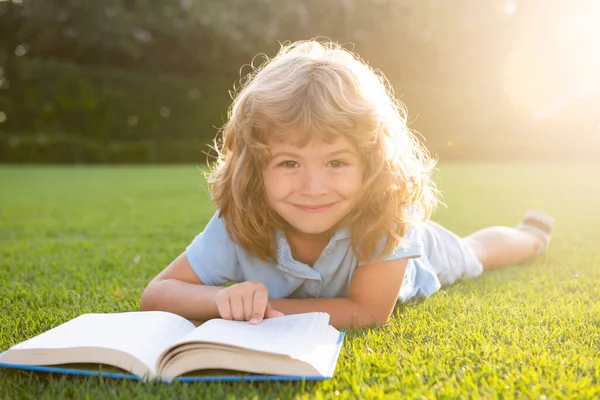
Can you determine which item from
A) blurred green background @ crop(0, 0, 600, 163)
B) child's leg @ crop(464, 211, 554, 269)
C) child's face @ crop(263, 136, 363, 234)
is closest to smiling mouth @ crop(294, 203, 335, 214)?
child's face @ crop(263, 136, 363, 234)

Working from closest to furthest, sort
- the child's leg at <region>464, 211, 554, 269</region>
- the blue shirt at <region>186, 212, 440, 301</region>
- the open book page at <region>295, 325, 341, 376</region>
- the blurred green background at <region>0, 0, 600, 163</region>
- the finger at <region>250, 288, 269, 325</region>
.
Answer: the open book page at <region>295, 325, 341, 376</region> < the finger at <region>250, 288, 269, 325</region> < the blue shirt at <region>186, 212, 440, 301</region> < the child's leg at <region>464, 211, 554, 269</region> < the blurred green background at <region>0, 0, 600, 163</region>

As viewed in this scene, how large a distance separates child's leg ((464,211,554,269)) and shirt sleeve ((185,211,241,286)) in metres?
1.47

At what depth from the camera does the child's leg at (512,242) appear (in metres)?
3.37

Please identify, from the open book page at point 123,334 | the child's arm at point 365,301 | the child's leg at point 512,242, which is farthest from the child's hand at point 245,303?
the child's leg at point 512,242

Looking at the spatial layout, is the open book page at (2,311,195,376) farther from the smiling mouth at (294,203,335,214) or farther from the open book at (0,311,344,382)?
the smiling mouth at (294,203,335,214)

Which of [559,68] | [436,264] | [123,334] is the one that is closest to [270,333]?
[123,334]

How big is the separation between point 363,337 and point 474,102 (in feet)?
57.6

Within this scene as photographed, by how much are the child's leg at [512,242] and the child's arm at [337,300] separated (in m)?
1.25

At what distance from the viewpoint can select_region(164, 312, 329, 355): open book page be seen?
59.9 inches

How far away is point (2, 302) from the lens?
8.48 feet

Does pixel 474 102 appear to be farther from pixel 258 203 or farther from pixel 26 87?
pixel 258 203

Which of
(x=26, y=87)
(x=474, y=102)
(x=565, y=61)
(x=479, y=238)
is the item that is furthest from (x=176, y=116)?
(x=479, y=238)

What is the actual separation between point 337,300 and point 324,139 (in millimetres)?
559

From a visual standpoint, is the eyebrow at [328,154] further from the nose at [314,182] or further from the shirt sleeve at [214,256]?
the shirt sleeve at [214,256]
